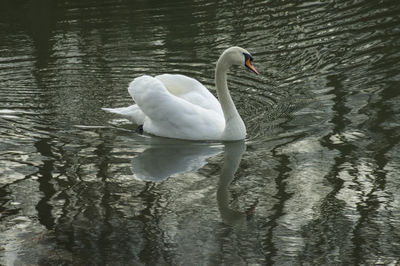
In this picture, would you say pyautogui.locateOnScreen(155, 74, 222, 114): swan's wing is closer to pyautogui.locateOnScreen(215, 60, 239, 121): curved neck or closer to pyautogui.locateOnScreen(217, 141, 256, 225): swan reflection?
pyautogui.locateOnScreen(215, 60, 239, 121): curved neck

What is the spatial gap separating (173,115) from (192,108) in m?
0.21

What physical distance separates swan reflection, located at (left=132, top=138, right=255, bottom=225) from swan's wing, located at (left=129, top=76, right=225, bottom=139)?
11cm

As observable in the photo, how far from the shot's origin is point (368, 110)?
9.27 meters

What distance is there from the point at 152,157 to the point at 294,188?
1.71 meters

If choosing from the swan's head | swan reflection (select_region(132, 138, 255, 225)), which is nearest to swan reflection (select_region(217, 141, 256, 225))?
swan reflection (select_region(132, 138, 255, 225))

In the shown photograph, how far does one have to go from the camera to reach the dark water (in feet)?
21.0

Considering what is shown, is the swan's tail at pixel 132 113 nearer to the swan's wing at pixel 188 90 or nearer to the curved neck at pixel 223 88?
the swan's wing at pixel 188 90

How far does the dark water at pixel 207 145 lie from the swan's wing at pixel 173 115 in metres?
0.16

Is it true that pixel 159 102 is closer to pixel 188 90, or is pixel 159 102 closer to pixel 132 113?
pixel 188 90

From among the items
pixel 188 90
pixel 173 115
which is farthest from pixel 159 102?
pixel 188 90

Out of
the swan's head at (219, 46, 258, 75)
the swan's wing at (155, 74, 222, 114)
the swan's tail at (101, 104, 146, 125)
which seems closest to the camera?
the swan's head at (219, 46, 258, 75)

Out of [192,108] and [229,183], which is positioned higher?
[192,108]

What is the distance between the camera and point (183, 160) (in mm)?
8375

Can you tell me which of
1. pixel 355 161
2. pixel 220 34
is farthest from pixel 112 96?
pixel 355 161
